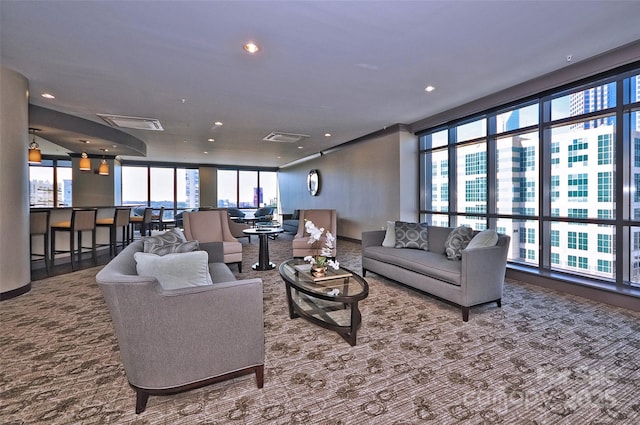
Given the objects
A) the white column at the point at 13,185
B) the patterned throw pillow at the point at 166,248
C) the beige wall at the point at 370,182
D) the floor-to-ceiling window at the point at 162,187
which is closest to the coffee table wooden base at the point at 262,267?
the patterned throw pillow at the point at 166,248

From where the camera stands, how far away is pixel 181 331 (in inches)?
65.9

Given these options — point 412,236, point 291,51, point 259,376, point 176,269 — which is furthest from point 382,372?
point 291,51

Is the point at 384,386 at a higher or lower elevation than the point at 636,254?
lower

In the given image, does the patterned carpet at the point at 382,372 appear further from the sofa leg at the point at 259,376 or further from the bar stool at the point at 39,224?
the bar stool at the point at 39,224

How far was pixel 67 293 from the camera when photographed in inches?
152

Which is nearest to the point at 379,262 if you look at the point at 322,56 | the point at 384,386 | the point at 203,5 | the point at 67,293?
the point at 384,386

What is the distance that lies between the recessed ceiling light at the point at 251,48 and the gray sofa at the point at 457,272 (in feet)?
9.87

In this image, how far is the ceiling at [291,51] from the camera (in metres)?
2.50

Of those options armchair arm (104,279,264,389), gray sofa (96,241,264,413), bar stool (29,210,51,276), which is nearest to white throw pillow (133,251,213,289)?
gray sofa (96,241,264,413)

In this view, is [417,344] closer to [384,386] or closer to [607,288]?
[384,386]

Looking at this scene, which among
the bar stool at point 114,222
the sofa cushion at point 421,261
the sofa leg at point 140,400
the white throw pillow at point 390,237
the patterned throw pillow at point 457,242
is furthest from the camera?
the bar stool at point 114,222

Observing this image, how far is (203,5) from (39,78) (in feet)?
10.3

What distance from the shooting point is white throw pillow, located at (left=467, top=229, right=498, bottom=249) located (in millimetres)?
3252

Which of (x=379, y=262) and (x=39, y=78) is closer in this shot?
(x=39, y=78)
